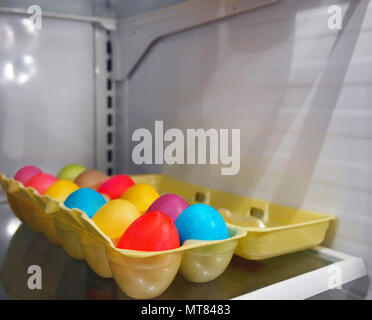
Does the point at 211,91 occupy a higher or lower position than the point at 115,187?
higher

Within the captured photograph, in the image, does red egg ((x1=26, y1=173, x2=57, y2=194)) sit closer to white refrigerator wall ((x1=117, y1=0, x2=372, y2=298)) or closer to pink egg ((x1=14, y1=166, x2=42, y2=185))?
pink egg ((x1=14, y1=166, x2=42, y2=185))

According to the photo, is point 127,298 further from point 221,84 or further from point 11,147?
point 11,147

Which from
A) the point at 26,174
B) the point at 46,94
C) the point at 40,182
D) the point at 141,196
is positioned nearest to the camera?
the point at 141,196

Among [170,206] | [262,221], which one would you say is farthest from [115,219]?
[262,221]

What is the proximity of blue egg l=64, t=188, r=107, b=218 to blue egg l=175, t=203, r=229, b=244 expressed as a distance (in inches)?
7.4

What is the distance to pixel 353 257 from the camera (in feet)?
2.42

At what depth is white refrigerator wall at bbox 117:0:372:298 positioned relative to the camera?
2.41 feet

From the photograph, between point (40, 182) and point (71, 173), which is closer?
point (40, 182)

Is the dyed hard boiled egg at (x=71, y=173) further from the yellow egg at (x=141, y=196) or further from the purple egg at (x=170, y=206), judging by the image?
the purple egg at (x=170, y=206)

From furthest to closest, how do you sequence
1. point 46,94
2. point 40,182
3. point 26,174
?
point 46,94, point 26,174, point 40,182

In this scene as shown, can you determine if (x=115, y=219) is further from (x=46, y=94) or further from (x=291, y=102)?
(x=46, y=94)

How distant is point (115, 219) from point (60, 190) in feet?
0.84

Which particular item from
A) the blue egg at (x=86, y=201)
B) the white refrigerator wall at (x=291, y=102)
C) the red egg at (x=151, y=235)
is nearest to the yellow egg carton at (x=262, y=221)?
the white refrigerator wall at (x=291, y=102)

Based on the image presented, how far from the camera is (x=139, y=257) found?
543mm
